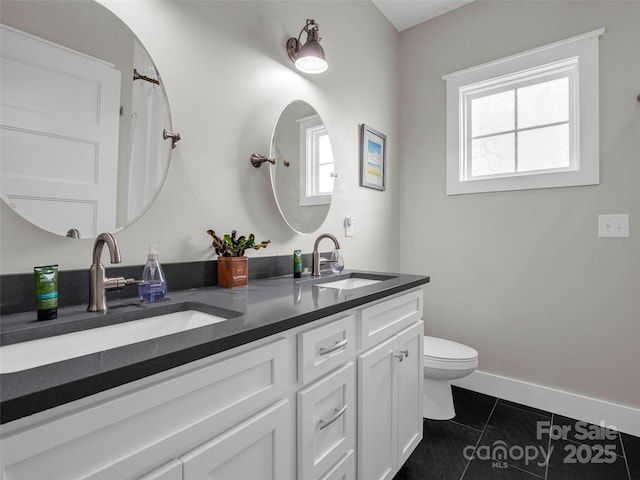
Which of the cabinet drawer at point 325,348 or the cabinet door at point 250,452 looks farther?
the cabinet drawer at point 325,348

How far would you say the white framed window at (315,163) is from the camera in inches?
70.1

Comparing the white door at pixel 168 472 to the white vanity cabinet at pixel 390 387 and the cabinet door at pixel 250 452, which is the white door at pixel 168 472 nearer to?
the cabinet door at pixel 250 452

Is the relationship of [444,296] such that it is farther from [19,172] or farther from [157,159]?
[19,172]

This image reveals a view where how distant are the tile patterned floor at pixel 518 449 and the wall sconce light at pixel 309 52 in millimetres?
1992

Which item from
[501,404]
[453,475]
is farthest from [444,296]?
[453,475]

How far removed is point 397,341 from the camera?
4.47ft

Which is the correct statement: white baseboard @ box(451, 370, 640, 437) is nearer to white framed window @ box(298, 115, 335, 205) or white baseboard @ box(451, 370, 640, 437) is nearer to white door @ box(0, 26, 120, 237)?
white framed window @ box(298, 115, 335, 205)

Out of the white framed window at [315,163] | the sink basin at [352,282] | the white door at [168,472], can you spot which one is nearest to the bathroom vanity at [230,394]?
the white door at [168,472]

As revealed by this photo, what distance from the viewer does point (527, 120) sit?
2211 millimetres

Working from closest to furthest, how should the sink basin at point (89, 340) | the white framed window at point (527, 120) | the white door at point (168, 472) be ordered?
the white door at point (168, 472)
the sink basin at point (89, 340)
the white framed window at point (527, 120)

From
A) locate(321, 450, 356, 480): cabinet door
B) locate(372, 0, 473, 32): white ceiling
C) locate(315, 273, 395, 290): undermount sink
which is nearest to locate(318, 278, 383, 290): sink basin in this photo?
locate(315, 273, 395, 290): undermount sink

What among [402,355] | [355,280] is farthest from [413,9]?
[402,355]

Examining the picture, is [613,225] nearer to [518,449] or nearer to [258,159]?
[518,449]

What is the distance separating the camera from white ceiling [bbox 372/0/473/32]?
92.7 inches
